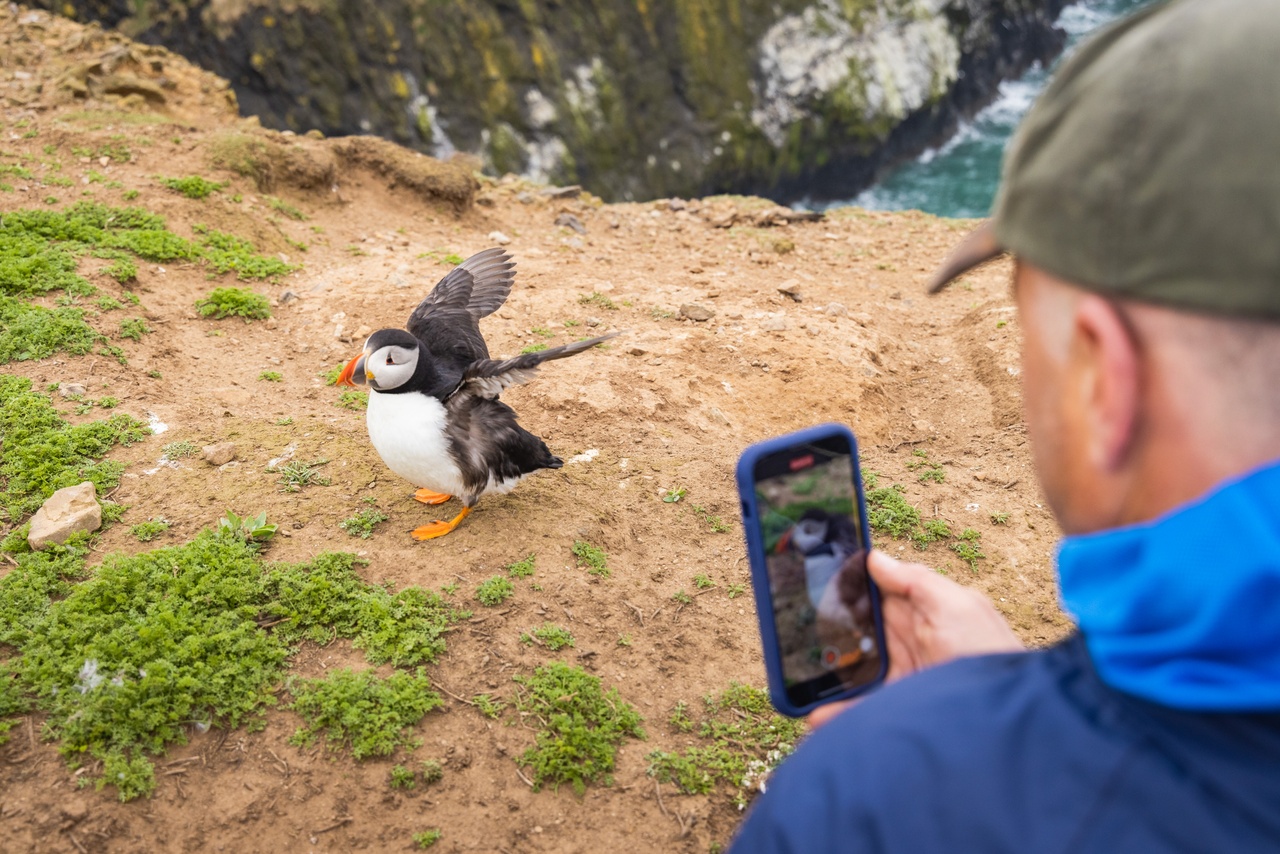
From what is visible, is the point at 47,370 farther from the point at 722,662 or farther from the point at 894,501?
the point at 894,501

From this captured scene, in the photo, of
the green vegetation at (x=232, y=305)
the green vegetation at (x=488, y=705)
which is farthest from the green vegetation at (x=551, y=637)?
the green vegetation at (x=232, y=305)

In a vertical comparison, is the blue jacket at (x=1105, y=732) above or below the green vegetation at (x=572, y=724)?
above

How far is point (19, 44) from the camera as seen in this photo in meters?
11.3

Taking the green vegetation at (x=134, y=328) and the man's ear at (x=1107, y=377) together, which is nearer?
the man's ear at (x=1107, y=377)

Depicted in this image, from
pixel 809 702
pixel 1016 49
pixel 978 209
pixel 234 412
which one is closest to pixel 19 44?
pixel 234 412

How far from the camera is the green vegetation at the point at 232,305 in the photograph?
682 cm

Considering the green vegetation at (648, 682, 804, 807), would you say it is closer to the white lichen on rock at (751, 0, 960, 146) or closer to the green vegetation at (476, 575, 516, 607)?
the green vegetation at (476, 575, 516, 607)

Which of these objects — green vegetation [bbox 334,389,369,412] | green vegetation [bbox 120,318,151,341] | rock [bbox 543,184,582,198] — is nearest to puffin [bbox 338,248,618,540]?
green vegetation [bbox 334,389,369,412]

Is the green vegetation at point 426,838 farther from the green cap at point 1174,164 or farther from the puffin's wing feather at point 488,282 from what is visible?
the puffin's wing feather at point 488,282

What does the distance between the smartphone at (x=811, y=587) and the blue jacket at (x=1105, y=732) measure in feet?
3.01

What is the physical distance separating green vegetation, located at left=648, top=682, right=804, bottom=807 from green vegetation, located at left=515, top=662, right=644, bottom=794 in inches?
7.4

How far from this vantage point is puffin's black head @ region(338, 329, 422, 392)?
13.6 feet

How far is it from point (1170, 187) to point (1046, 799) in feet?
2.25

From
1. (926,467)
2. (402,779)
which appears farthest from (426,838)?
(926,467)
